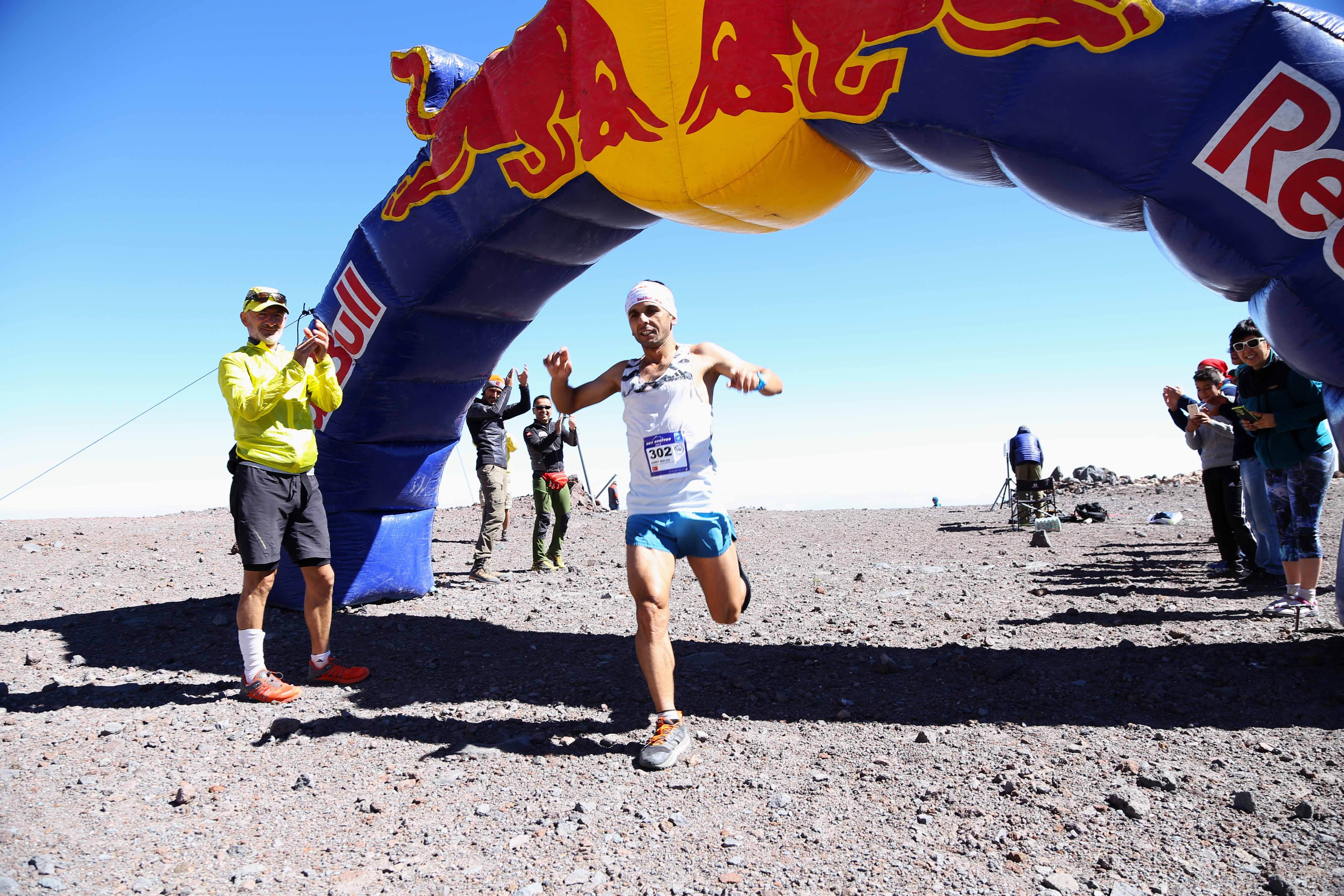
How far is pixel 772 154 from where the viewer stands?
166 inches

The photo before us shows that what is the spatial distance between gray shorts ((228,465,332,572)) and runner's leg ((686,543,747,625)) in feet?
7.00

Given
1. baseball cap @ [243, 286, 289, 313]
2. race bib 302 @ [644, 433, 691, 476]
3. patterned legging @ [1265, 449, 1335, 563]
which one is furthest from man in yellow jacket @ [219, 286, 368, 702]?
patterned legging @ [1265, 449, 1335, 563]

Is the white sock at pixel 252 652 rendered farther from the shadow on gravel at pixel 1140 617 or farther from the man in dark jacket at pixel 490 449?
the shadow on gravel at pixel 1140 617

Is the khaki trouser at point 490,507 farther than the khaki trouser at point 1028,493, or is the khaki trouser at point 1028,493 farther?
the khaki trouser at point 1028,493

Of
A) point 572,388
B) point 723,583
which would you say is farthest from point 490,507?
point 723,583

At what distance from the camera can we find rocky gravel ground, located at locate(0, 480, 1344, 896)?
2.34m

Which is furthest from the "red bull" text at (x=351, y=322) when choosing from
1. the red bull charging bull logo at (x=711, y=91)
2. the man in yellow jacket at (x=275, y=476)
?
the man in yellow jacket at (x=275, y=476)

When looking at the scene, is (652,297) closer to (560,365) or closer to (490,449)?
(560,365)

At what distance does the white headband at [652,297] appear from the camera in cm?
352

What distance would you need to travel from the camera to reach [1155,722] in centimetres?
326

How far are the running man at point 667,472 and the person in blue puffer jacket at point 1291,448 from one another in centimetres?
309

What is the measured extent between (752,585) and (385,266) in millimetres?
4075

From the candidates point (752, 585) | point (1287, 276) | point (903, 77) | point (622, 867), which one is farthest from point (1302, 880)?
point (752, 585)

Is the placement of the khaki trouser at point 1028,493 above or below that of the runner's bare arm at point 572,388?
below
